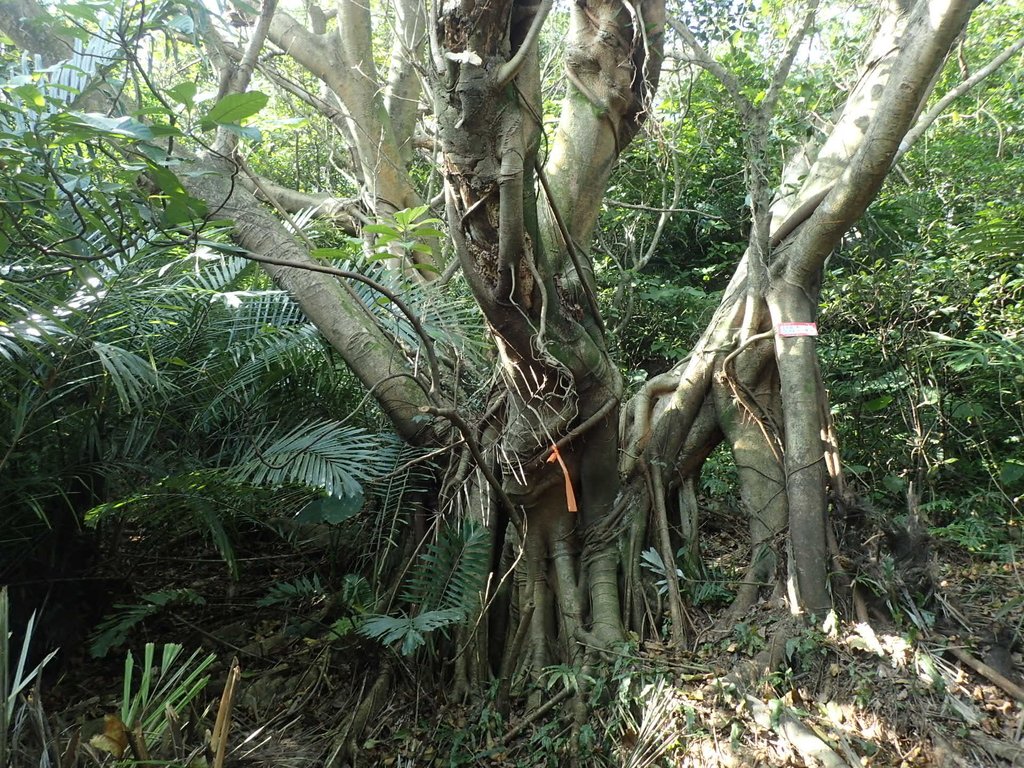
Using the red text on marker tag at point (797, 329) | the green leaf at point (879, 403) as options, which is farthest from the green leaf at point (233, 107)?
the green leaf at point (879, 403)

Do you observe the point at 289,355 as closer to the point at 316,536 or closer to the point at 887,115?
the point at 316,536

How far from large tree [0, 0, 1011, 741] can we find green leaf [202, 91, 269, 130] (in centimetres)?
127

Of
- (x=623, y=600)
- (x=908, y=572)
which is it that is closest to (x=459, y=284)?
(x=623, y=600)

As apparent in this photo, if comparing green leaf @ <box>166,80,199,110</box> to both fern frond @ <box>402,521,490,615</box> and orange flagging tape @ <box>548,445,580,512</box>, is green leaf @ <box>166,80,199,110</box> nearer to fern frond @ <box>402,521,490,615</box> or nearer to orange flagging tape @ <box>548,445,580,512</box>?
orange flagging tape @ <box>548,445,580,512</box>

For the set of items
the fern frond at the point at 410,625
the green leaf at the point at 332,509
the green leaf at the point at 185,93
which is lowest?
the fern frond at the point at 410,625

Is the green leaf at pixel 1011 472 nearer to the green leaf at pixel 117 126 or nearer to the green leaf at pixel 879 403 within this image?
the green leaf at pixel 879 403

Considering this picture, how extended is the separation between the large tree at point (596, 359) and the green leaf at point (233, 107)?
A: 1272 mm

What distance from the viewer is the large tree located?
3645mm

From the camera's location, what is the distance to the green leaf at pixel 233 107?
204 centimetres

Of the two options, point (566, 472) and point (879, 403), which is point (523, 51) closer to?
point (566, 472)

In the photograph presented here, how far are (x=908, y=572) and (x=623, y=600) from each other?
4.75ft

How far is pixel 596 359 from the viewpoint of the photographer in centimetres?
395

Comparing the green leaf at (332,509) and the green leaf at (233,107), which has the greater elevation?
the green leaf at (233,107)

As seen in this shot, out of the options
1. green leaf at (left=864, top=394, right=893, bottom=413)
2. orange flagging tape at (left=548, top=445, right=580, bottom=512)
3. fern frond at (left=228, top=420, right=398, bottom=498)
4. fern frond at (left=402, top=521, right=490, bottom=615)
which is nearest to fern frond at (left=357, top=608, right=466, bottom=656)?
fern frond at (left=402, top=521, right=490, bottom=615)
